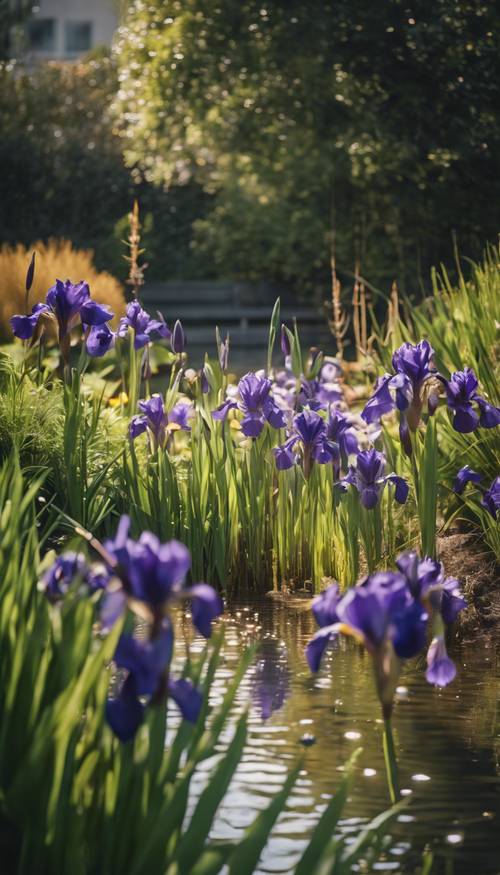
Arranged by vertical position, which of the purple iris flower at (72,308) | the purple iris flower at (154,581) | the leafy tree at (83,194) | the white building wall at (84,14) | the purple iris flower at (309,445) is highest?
the white building wall at (84,14)

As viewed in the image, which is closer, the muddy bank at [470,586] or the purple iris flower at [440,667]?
the purple iris flower at [440,667]

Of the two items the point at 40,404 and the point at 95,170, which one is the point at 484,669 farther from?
the point at 95,170

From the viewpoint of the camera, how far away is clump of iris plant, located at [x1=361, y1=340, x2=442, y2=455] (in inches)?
138

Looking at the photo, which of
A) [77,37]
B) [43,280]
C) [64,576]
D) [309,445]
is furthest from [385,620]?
[77,37]

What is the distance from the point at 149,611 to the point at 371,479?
262 cm

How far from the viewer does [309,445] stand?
14.7ft

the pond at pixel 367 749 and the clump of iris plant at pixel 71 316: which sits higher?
Answer: the clump of iris plant at pixel 71 316

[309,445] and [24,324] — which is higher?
[24,324]

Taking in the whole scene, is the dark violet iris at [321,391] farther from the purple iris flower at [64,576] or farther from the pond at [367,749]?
the purple iris flower at [64,576]

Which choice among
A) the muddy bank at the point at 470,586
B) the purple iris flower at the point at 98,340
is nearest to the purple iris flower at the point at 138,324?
the purple iris flower at the point at 98,340

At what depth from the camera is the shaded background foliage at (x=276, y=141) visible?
50.4 feet

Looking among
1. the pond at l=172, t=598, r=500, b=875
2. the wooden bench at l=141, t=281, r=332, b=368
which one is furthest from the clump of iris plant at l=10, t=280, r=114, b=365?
the wooden bench at l=141, t=281, r=332, b=368

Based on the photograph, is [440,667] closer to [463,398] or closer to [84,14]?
[463,398]

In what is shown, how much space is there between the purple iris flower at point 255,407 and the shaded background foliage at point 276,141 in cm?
1123
